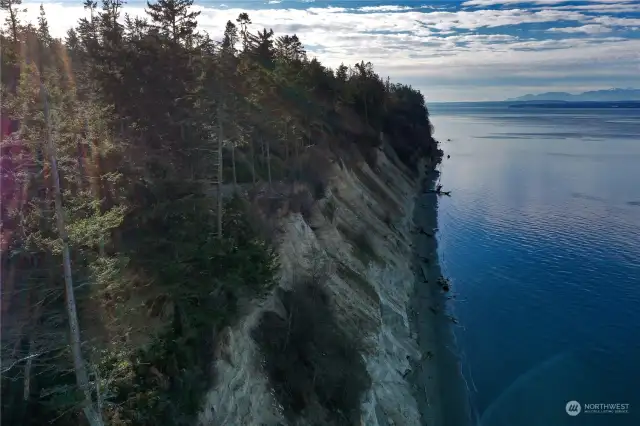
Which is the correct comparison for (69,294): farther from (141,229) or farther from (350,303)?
(350,303)

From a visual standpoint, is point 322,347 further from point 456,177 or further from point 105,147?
point 456,177

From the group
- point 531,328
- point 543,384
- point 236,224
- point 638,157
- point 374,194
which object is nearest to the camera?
point 236,224

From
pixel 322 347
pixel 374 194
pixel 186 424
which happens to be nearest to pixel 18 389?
pixel 186 424
